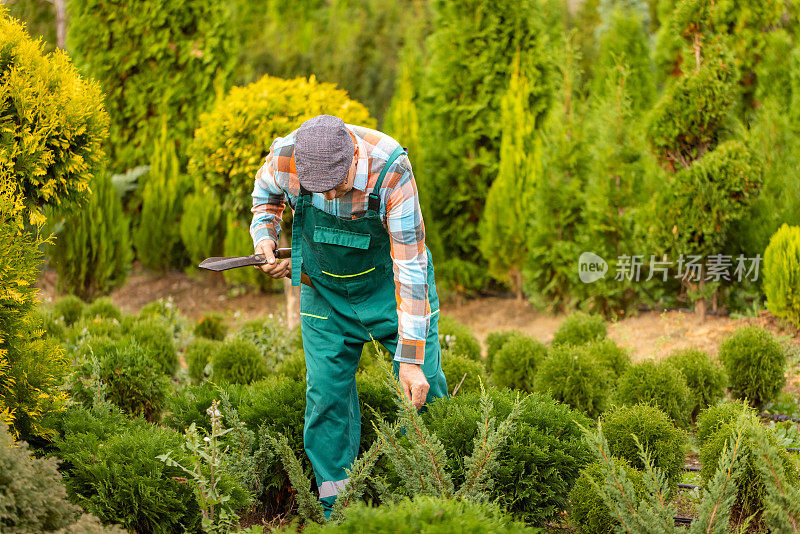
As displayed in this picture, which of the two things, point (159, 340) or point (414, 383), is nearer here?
point (414, 383)

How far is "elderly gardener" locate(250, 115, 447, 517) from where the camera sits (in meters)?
2.86

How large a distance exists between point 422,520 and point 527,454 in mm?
930

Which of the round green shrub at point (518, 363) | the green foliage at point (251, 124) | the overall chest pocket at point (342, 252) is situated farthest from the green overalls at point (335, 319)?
the green foliage at point (251, 124)

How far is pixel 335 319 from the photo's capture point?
321 cm

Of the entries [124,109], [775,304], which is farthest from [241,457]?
[124,109]

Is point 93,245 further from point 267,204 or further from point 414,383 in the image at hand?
point 414,383

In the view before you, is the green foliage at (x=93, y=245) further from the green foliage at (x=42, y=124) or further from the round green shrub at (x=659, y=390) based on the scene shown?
the round green shrub at (x=659, y=390)

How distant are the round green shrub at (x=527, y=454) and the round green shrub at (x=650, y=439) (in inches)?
11.9

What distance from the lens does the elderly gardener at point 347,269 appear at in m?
2.86

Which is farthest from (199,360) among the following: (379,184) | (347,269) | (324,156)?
(324,156)

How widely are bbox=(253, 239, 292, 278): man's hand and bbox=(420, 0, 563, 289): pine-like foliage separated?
4645mm

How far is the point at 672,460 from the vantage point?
3.21m

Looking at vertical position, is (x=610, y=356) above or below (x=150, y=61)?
below

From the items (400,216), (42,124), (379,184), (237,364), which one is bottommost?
(237,364)
